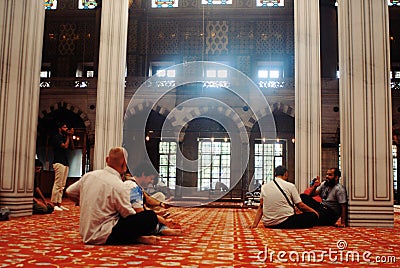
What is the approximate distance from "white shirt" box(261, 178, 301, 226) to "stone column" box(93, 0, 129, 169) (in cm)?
555

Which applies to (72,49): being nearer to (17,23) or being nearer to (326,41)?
(326,41)

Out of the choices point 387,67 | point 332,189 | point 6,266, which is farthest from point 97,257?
point 387,67

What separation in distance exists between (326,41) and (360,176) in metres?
14.6

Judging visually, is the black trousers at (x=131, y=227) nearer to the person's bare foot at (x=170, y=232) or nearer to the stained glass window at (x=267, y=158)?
the person's bare foot at (x=170, y=232)

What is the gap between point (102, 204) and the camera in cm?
412

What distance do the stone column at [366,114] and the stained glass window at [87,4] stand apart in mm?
16672

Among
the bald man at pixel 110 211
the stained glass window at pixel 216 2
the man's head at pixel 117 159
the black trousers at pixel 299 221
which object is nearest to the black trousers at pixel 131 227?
the bald man at pixel 110 211

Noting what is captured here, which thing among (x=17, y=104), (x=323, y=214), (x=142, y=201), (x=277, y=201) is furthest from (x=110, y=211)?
(x=17, y=104)

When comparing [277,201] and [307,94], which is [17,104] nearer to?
[277,201]

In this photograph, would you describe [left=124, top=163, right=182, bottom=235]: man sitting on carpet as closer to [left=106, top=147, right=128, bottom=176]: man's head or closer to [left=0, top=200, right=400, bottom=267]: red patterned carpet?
[left=0, top=200, right=400, bottom=267]: red patterned carpet

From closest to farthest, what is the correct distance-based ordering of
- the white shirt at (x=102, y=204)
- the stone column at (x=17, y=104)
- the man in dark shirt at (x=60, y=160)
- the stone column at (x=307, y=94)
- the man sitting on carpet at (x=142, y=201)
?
the white shirt at (x=102, y=204), the man sitting on carpet at (x=142, y=201), the stone column at (x=17, y=104), the man in dark shirt at (x=60, y=160), the stone column at (x=307, y=94)

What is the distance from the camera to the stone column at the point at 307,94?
37.9 feet

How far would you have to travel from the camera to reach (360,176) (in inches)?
266

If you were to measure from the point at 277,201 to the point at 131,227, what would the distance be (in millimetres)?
2528
